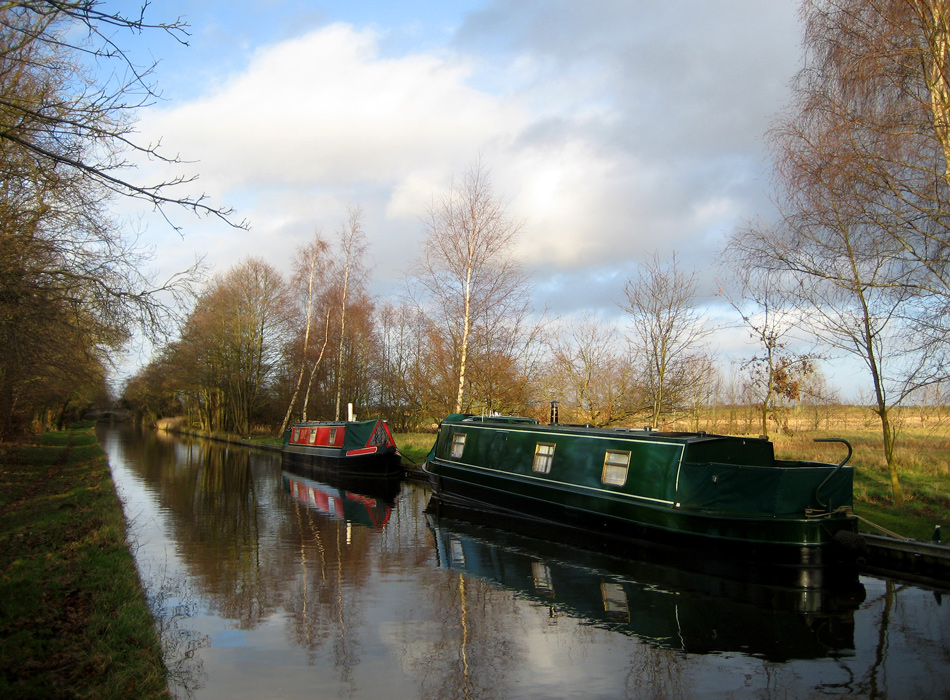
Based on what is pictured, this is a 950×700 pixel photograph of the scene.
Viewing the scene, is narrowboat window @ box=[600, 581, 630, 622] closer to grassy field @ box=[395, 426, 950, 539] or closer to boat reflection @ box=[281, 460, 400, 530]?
grassy field @ box=[395, 426, 950, 539]

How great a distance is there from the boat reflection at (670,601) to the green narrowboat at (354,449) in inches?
414

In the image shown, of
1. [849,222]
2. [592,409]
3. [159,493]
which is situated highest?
[849,222]

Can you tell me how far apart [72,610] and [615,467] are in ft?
26.0

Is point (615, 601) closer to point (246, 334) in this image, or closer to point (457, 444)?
point (457, 444)

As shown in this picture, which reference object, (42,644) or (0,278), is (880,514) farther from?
(0,278)

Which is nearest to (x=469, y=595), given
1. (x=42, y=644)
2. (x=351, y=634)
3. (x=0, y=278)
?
(x=351, y=634)

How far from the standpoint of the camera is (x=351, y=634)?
261 inches

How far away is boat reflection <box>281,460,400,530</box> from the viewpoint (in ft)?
48.0

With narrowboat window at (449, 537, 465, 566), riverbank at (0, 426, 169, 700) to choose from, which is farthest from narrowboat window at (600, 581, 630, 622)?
riverbank at (0, 426, 169, 700)

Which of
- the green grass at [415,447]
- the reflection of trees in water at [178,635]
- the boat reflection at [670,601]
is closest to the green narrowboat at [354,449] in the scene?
the green grass at [415,447]

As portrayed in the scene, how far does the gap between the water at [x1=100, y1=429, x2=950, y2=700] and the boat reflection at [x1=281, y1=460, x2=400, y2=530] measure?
2556 mm

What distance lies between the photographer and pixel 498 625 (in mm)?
6996

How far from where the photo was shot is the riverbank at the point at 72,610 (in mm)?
4633

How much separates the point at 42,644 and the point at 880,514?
36.5 ft
